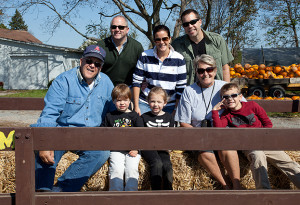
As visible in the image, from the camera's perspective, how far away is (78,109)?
11.3ft

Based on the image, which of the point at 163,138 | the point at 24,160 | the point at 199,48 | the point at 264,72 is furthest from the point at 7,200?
the point at 264,72

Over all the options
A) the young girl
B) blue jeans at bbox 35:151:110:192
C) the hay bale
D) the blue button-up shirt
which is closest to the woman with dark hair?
the young girl

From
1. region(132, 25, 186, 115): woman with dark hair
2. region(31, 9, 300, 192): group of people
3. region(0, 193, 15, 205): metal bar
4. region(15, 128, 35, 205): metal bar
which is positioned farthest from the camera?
region(132, 25, 186, 115): woman with dark hair

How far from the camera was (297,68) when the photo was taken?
14.0 meters

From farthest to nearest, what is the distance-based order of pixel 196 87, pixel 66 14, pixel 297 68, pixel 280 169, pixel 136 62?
pixel 66 14
pixel 297 68
pixel 136 62
pixel 196 87
pixel 280 169

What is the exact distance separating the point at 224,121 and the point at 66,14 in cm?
1643

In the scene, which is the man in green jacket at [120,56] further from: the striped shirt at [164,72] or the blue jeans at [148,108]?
the blue jeans at [148,108]

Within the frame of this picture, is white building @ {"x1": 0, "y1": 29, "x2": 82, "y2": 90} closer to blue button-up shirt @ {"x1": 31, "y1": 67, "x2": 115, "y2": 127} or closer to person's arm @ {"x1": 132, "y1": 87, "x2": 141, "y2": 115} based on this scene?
person's arm @ {"x1": 132, "y1": 87, "x2": 141, "y2": 115}

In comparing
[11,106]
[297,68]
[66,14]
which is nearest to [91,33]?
[66,14]

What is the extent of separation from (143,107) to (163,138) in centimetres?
202

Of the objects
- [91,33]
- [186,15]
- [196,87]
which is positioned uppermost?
[91,33]

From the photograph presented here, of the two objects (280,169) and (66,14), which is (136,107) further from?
(66,14)

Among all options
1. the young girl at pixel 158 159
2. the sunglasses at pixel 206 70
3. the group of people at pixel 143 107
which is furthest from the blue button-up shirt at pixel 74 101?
the sunglasses at pixel 206 70

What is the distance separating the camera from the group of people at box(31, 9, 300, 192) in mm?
3152
